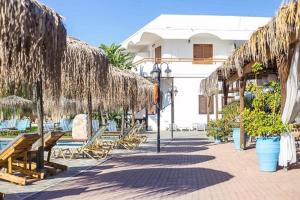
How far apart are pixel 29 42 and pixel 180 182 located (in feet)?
12.4

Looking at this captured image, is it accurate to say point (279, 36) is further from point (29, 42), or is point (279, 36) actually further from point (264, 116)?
point (29, 42)

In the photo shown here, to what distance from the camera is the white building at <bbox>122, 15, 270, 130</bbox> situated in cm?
3731

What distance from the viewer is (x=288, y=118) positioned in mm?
10578

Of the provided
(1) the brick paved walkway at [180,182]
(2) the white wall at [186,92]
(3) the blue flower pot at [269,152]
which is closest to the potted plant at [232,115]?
(1) the brick paved walkway at [180,182]

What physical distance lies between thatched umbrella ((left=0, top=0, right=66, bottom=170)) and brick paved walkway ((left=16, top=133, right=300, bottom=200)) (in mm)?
1941

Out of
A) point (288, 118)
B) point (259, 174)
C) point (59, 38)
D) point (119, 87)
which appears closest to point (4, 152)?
point (59, 38)

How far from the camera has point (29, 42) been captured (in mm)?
7305

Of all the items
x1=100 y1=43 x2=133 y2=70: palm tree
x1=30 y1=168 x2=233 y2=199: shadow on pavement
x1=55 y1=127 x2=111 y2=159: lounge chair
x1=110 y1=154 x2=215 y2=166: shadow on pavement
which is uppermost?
x1=100 y1=43 x2=133 y2=70: palm tree

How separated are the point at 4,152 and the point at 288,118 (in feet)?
19.4

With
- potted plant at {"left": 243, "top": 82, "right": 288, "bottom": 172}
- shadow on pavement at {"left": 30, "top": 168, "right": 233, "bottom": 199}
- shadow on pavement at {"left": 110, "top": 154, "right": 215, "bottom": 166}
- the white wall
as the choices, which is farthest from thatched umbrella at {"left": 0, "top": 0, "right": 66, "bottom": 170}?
the white wall

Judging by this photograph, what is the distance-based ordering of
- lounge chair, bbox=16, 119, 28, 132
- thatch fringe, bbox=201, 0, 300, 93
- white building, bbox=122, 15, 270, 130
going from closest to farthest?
thatch fringe, bbox=201, 0, 300, 93 → lounge chair, bbox=16, 119, 28, 132 → white building, bbox=122, 15, 270, 130

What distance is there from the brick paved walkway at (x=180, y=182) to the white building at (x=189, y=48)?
80.6 feet

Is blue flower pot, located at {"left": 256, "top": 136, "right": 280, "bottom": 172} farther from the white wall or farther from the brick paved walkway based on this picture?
the white wall

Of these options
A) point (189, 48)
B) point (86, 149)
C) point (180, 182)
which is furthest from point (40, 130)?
point (189, 48)
